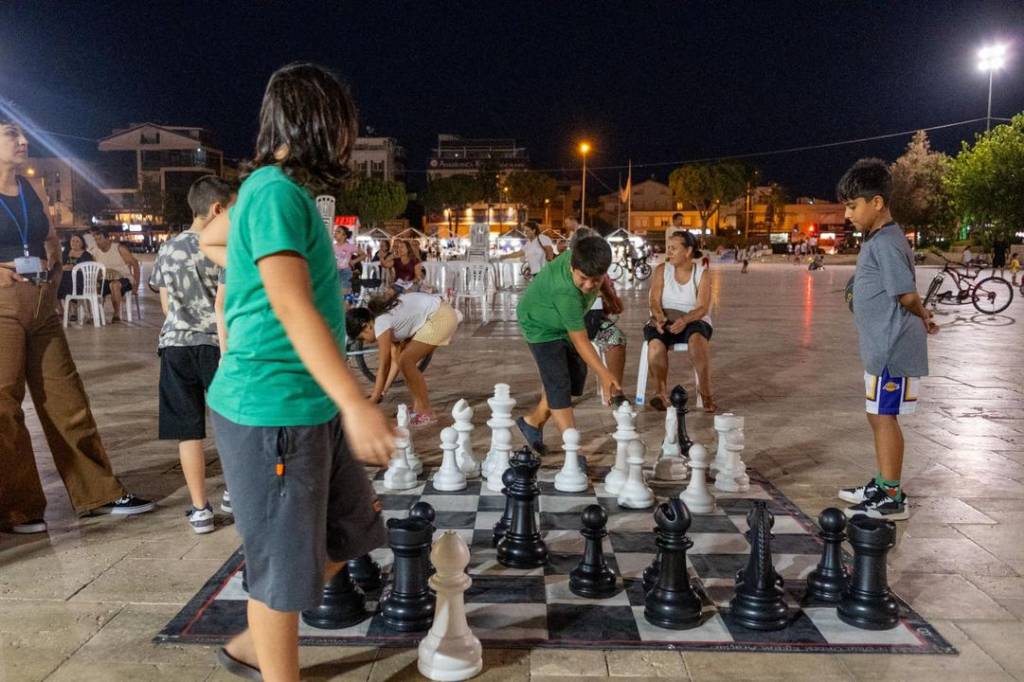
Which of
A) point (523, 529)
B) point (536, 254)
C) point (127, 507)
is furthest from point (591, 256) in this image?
point (536, 254)

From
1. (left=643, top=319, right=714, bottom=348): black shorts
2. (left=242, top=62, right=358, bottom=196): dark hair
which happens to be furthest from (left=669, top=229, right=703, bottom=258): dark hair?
(left=242, top=62, right=358, bottom=196): dark hair

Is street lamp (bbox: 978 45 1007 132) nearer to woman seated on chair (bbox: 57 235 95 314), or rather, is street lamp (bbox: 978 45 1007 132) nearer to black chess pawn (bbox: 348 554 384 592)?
woman seated on chair (bbox: 57 235 95 314)

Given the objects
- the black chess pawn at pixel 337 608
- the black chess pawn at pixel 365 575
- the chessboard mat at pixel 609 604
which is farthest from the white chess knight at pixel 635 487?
the black chess pawn at pixel 337 608

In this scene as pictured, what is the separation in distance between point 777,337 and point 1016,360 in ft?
9.39

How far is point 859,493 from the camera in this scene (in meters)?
4.41

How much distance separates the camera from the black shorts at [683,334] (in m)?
6.94

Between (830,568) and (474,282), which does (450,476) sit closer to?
(830,568)

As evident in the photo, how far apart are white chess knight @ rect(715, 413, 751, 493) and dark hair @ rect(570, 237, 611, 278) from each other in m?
1.02

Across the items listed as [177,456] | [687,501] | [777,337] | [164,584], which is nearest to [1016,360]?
[777,337]

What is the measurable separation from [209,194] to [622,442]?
230 centimetres

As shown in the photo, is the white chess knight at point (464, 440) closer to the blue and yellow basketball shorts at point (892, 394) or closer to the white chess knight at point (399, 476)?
the white chess knight at point (399, 476)

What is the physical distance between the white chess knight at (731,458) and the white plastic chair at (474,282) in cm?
986

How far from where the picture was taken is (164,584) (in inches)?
131

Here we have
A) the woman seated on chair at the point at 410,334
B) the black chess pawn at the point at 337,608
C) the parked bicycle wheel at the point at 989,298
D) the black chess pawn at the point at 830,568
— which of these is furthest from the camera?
the parked bicycle wheel at the point at 989,298
